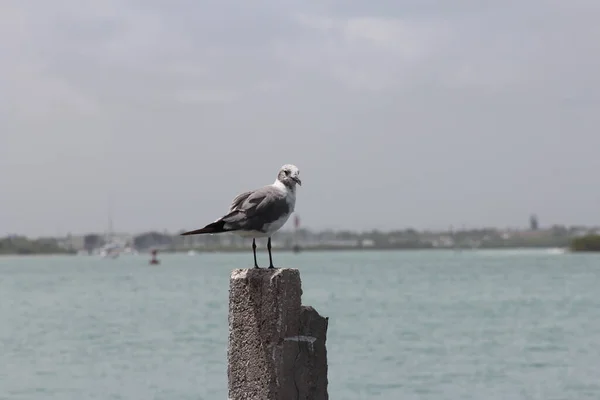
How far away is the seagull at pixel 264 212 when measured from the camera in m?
8.05

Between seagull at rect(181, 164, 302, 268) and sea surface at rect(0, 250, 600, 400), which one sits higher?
seagull at rect(181, 164, 302, 268)

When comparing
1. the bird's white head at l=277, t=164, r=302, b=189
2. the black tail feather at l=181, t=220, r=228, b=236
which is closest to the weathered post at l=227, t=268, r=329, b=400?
the black tail feather at l=181, t=220, r=228, b=236

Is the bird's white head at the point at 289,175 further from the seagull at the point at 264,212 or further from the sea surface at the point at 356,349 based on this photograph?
the sea surface at the point at 356,349

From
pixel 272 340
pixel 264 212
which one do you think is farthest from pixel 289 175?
pixel 272 340

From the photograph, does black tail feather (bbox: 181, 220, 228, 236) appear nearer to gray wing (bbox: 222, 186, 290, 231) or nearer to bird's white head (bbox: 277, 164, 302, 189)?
gray wing (bbox: 222, 186, 290, 231)

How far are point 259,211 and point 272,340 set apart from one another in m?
1.01

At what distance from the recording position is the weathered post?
7.56 metres

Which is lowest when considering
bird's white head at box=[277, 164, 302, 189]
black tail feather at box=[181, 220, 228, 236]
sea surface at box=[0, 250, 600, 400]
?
sea surface at box=[0, 250, 600, 400]

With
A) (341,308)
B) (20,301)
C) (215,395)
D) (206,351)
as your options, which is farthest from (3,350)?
(20,301)

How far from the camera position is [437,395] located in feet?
79.9

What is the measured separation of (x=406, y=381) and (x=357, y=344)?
1000cm

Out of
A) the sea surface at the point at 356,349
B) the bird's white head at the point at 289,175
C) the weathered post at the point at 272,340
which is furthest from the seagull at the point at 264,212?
the sea surface at the point at 356,349

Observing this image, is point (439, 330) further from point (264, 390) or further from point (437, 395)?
point (264, 390)

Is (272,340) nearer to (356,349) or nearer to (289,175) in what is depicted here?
(289,175)
